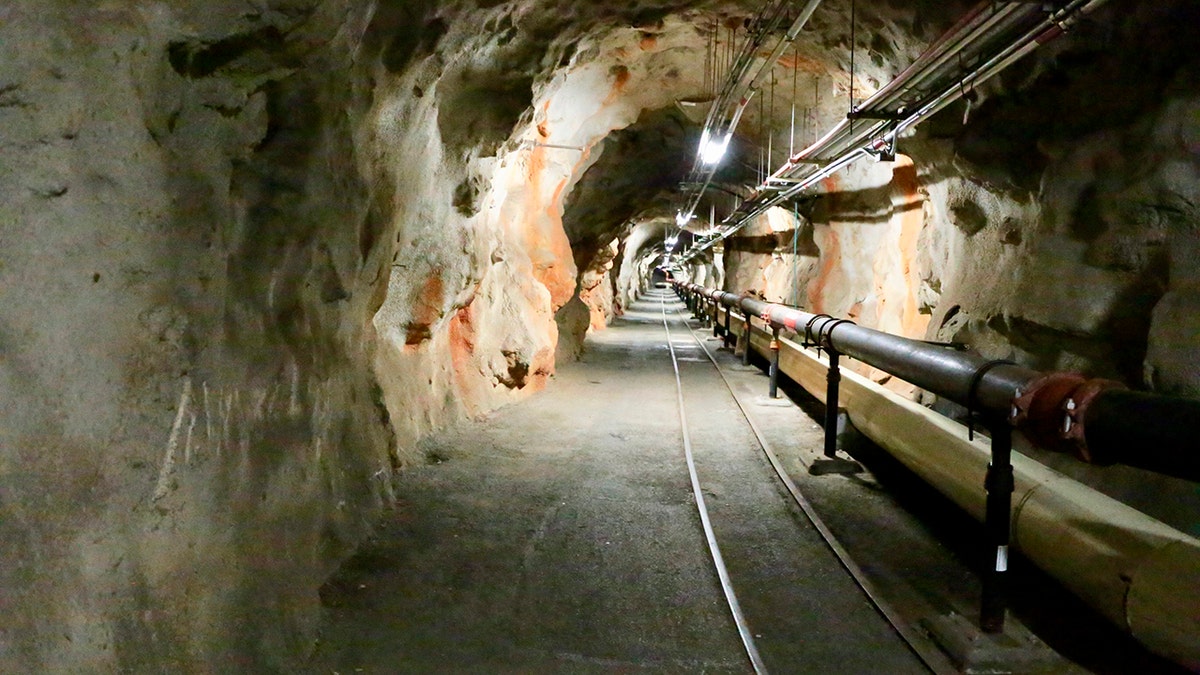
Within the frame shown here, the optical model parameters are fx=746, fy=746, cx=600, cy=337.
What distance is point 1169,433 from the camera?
9.10 ft

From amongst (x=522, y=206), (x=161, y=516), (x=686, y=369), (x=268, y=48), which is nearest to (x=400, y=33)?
(x=268, y=48)

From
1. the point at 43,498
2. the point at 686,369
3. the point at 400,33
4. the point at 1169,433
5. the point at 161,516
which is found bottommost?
the point at 686,369

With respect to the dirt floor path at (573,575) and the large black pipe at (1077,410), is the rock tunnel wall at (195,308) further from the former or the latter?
the large black pipe at (1077,410)

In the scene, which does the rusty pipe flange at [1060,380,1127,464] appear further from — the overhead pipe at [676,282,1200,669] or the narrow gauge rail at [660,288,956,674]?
the narrow gauge rail at [660,288,956,674]

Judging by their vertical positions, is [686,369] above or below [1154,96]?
Result: below

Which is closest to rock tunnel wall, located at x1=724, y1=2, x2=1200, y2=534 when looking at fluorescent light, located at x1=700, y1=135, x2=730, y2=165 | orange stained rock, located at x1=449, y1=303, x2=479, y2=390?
fluorescent light, located at x1=700, y1=135, x2=730, y2=165

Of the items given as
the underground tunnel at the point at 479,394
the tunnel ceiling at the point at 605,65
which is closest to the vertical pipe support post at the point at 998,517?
the underground tunnel at the point at 479,394

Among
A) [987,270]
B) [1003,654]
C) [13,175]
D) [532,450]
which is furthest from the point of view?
[532,450]

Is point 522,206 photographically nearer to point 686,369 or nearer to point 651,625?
point 686,369

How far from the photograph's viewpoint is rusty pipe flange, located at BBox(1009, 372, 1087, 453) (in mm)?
3404

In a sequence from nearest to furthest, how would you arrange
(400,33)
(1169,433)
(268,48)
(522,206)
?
(1169,433) → (268,48) → (400,33) → (522,206)

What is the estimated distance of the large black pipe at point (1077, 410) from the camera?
2779 mm

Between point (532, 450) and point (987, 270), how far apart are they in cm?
523

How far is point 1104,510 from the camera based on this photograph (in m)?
4.05
